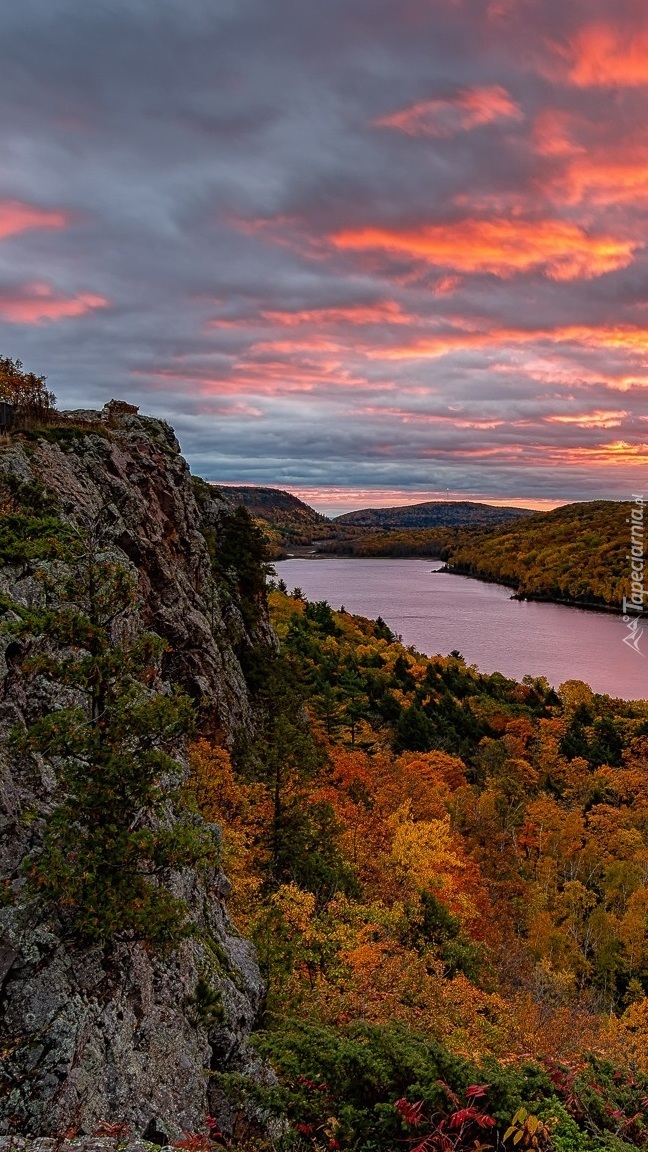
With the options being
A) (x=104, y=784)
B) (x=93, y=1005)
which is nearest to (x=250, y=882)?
(x=93, y=1005)

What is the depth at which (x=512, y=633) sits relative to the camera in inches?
5054

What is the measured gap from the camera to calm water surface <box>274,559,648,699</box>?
101500mm

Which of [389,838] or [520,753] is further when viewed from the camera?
[520,753]

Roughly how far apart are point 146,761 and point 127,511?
65.0ft

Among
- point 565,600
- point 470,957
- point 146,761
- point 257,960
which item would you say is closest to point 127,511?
point 257,960

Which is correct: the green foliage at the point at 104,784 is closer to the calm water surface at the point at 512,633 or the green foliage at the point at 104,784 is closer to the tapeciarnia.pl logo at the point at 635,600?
the calm water surface at the point at 512,633

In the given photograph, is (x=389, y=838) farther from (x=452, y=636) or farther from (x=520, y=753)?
(x=452, y=636)

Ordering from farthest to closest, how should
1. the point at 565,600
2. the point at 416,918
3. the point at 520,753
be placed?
the point at 565,600, the point at 520,753, the point at 416,918

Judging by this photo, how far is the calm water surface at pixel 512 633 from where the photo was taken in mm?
101500

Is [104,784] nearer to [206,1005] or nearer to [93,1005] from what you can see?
[93,1005]

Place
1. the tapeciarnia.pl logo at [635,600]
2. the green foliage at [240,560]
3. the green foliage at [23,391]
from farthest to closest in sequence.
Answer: the tapeciarnia.pl logo at [635,600] → the green foliage at [240,560] → the green foliage at [23,391]

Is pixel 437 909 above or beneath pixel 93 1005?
beneath

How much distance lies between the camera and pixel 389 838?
35.5 metres

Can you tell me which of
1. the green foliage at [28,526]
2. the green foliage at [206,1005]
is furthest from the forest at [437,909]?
the green foliage at [28,526]
